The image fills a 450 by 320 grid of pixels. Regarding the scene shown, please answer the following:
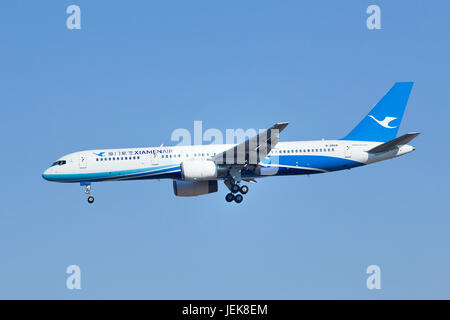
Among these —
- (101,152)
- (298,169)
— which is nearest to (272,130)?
(298,169)

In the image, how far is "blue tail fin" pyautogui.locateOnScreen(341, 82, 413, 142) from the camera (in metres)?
47.5

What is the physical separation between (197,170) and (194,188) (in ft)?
15.4

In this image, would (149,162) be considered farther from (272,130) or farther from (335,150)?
(335,150)

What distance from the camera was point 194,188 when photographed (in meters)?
47.8

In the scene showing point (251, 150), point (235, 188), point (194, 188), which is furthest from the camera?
point (194, 188)

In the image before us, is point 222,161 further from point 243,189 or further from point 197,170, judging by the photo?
point 243,189

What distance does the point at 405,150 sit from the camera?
148 ft

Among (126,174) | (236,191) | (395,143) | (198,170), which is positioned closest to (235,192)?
(236,191)

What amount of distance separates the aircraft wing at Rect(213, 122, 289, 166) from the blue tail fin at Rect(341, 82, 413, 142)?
23.7 feet

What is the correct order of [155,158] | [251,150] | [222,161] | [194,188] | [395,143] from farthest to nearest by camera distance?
[194,188]
[155,158]
[395,143]
[222,161]
[251,150]

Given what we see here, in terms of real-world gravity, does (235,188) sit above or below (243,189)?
above

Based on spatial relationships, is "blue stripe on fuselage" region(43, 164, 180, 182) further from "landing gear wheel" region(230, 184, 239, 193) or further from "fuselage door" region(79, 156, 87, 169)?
"landing gear wheel" region(230, 184, 239, 193)

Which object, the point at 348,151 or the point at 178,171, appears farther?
the point at 348,151

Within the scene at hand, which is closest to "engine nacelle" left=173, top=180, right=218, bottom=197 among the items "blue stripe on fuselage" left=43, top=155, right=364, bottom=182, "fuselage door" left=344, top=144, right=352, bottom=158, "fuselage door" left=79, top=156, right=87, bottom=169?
"blue stripe on fuselage" left=43, top=155, right=364, bottom=182
